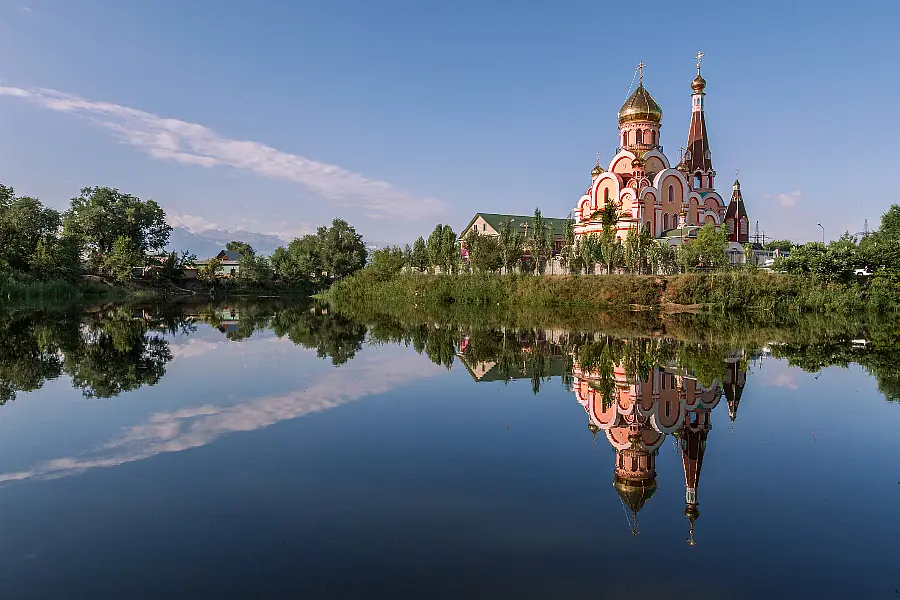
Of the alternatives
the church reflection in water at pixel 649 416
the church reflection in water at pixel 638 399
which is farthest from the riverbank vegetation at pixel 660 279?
the church reflection in water at pixel 649 416

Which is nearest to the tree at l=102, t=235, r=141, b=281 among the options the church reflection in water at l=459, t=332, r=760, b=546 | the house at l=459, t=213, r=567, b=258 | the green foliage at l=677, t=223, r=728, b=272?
the house at l=459, t=213, r=567, b=258

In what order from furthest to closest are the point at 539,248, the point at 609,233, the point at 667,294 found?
the point at 539,248 < the point at 609,233 < the point at 667,294

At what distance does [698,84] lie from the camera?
41531 millimetres

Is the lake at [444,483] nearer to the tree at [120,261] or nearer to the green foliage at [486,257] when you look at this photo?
the green foliage at [486,257]

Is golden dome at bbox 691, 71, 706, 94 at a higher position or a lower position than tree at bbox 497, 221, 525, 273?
higher

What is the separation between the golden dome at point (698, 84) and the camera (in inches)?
1625

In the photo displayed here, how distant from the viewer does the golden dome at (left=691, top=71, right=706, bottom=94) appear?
41281 mm

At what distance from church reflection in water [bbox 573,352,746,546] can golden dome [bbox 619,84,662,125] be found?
104 ft

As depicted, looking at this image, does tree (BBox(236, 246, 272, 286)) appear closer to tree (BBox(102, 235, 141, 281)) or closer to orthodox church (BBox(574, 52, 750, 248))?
tree (BBox(102, 235, 141, 281))

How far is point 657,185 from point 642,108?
19.2 feet

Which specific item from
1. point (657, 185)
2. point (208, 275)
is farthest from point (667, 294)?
point (208, 275)

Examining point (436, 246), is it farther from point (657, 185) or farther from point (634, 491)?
point (634, 491)

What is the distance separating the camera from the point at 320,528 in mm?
5121

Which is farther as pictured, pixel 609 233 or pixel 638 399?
pixel 609 233
